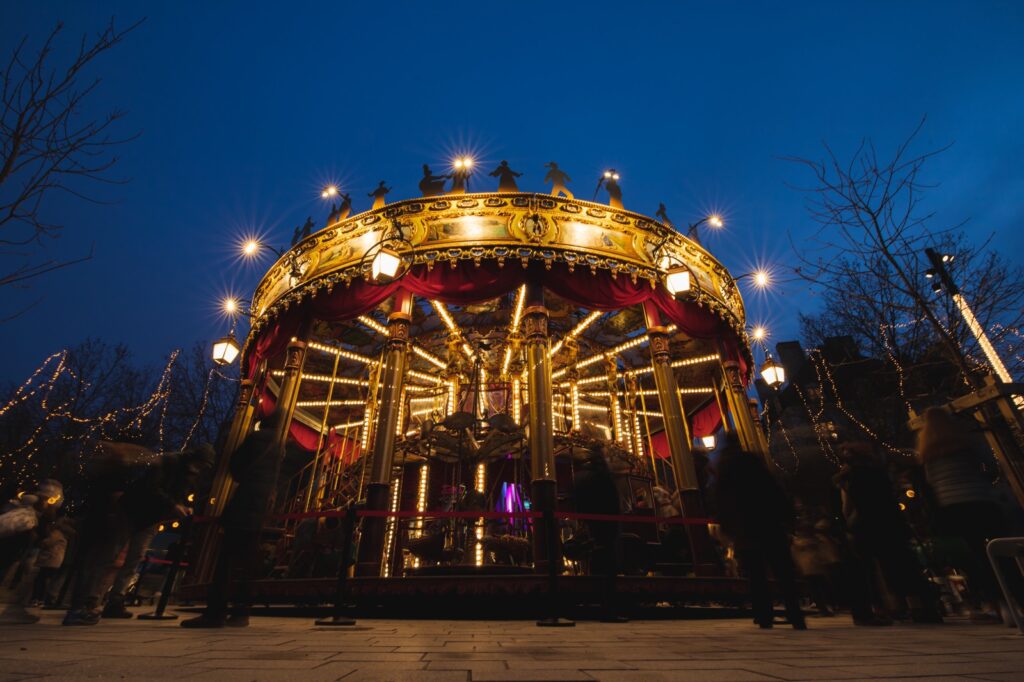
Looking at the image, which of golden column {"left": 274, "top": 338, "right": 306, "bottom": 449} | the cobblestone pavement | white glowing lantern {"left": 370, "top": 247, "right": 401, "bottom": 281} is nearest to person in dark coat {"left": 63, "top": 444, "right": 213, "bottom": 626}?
the cobblestone pavement

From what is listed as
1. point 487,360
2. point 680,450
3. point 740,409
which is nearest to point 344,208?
point 487,360

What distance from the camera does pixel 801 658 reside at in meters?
2.22

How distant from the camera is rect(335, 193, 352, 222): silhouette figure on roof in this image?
1156cm

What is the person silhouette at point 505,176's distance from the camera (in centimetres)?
1064

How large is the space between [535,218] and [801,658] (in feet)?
29.3

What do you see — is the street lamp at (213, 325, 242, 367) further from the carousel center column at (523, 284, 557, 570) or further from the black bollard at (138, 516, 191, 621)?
the carousel center column at (523, 284, 557, 570)

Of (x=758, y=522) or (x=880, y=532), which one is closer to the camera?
(x=758, y=522)

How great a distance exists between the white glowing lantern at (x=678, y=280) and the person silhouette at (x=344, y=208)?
25.4ft

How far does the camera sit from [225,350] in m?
10.7

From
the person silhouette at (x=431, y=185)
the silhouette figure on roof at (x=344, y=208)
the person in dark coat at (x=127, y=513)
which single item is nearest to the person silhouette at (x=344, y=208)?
the silhouette figure on roof at (x=344, y=208)

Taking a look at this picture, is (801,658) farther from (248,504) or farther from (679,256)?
(679,256)

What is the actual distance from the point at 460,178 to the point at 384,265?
402 cm

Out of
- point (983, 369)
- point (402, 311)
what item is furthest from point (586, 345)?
point (983, 369)

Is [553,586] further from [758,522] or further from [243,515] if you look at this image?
[243,515]
